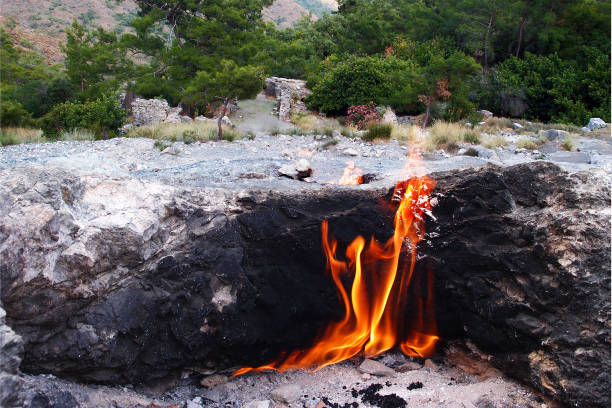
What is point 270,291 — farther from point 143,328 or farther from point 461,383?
point 461,383

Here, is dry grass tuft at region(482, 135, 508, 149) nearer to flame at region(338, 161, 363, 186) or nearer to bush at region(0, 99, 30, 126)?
flame at region(338, 161, 363, 186)

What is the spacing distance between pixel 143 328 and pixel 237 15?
1786 cm

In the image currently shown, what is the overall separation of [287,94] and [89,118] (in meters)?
8.41

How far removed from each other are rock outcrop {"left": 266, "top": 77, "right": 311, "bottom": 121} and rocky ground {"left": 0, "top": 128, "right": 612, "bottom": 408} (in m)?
13.8

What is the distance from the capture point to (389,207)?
4.48 meters

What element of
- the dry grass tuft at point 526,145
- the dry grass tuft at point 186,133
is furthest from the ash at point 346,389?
the dry grass tuft at point 526,145

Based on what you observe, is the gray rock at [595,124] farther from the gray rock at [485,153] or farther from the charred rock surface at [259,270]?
the charred rock surface at [259,270]

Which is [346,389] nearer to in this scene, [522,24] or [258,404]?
[258,404]

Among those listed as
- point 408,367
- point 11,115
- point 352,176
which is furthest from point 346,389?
point 11,115

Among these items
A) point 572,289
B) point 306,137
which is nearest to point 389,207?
point 572,289

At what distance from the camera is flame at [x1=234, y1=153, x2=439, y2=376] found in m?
4.41

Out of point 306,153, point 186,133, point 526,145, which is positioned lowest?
point 186,133

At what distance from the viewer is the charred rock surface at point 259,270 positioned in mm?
3490

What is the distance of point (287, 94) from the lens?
19.7 metres
